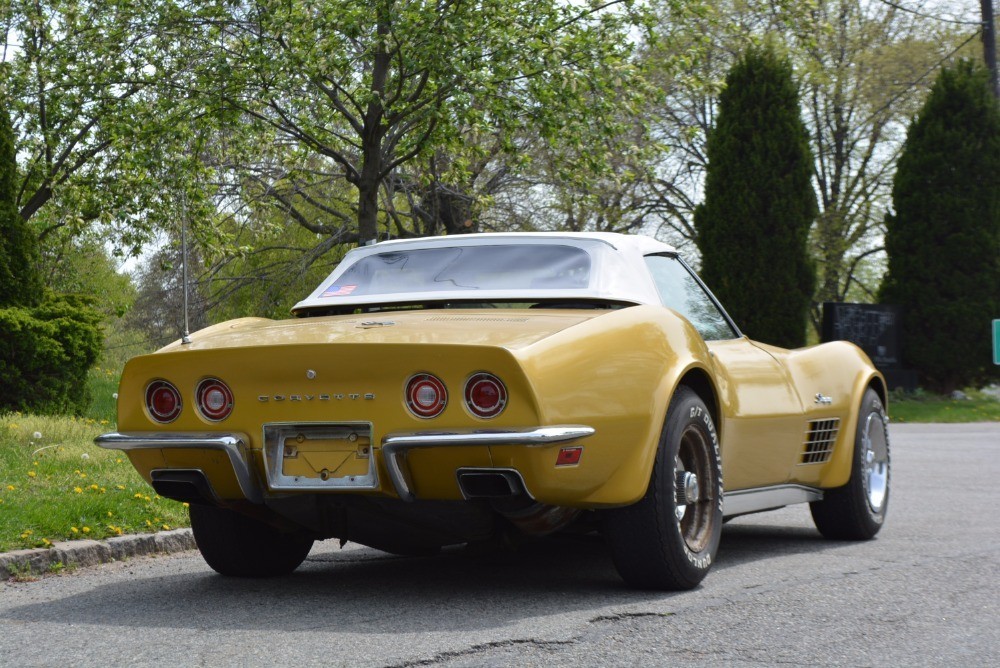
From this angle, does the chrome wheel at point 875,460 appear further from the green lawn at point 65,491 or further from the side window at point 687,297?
the green lawn at point 65,491

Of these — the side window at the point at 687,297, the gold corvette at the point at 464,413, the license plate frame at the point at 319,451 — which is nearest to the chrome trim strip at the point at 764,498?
the gold corvette at the point at 464,413

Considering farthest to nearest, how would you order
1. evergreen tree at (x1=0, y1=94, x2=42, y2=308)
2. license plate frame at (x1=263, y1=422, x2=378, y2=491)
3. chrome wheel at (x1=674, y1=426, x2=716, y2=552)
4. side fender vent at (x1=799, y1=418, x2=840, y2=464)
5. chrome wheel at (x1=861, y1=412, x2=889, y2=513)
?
evergreen tree at (x1=0, y1=94, x2=42, y2=308)
chrome wheel at (x1=861, y1=412, x2=889, y2=513)
side fender vent at (x1=799, y1=418, x2=840, y2=464)
chrome wheel at (x1=674, y1=426, x2=716, y2=552)
license plate frame at (x1=263, y1=422, x2=378, y2=491)

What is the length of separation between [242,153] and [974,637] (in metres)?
15.0

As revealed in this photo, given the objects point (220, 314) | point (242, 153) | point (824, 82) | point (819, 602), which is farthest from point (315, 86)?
point (824, 82)

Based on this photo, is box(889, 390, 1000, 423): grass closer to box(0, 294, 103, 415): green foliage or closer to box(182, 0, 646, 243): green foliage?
box(182, 0, 646, 243): green foliage

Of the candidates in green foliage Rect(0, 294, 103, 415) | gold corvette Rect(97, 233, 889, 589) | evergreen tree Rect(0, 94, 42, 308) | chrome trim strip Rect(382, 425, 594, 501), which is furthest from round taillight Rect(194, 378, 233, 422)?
evergreen tree Rect(0, 94, 42, 308)

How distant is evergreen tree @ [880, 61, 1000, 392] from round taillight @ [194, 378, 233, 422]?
22.5 meters

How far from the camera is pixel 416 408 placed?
4531 millimetres

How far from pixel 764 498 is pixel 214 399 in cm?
273

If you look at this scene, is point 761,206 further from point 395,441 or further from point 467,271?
point 395,441

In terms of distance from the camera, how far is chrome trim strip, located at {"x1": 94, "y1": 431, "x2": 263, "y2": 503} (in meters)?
4.73

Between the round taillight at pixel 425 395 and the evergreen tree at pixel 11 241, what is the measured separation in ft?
30.1

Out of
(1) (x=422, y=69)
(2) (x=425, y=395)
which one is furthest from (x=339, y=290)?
(1) (x=422, y=69)

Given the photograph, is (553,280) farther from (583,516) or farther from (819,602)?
(819,602)
